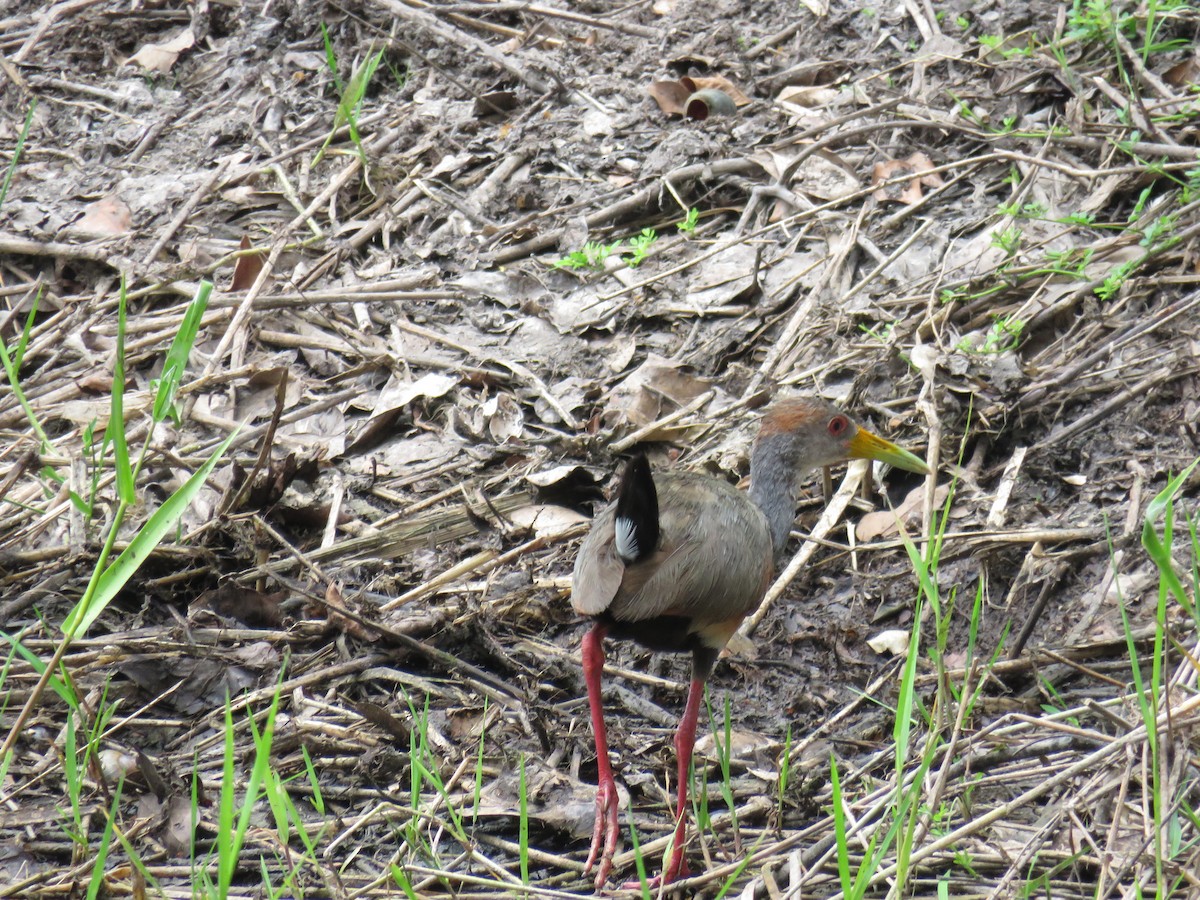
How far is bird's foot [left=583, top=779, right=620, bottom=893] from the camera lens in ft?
10.9

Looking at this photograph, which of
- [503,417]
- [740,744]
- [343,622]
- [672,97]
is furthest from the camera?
[672,97]

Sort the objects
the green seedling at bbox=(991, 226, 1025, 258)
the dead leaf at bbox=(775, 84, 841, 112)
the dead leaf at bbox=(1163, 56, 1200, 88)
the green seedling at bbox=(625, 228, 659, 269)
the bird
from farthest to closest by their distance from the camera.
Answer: the dead leaf at bbox=(775, 84, 841, 112), the green seedling at bbox=(625, 228, 659, 269), the dead leaf at bbox=(1163, 56, 1200, 88), the green seedling at bbox=(991, 226, 1025, 258), the bird

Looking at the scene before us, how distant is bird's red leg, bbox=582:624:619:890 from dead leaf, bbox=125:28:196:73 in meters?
5.54

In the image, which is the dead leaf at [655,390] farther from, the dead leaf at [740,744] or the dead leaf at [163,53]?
the dead leaf at [163,53]

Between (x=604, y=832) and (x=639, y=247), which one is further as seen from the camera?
(x=639, y=247)

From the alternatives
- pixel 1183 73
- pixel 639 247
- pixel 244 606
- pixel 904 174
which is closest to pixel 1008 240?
pixel 904 174

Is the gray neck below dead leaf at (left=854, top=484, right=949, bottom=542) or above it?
above

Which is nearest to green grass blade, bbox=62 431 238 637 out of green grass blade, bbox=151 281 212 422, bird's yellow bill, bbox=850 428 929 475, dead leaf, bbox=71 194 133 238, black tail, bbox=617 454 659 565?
green grass blade, bbox=151 281 212 422

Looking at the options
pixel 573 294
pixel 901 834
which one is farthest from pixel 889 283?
pixel 901 834

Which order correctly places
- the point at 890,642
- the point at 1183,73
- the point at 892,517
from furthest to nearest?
the point at 1183,73
the point at 892,517
the point at 890,642

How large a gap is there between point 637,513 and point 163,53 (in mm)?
5717

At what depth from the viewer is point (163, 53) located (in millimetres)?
7703

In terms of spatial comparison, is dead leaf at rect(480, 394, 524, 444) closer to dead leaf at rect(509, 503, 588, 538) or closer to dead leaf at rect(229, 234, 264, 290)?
dead leaf at rect(509, 503, 588, 538)

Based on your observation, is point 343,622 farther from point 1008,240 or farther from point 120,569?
point 1008,240
